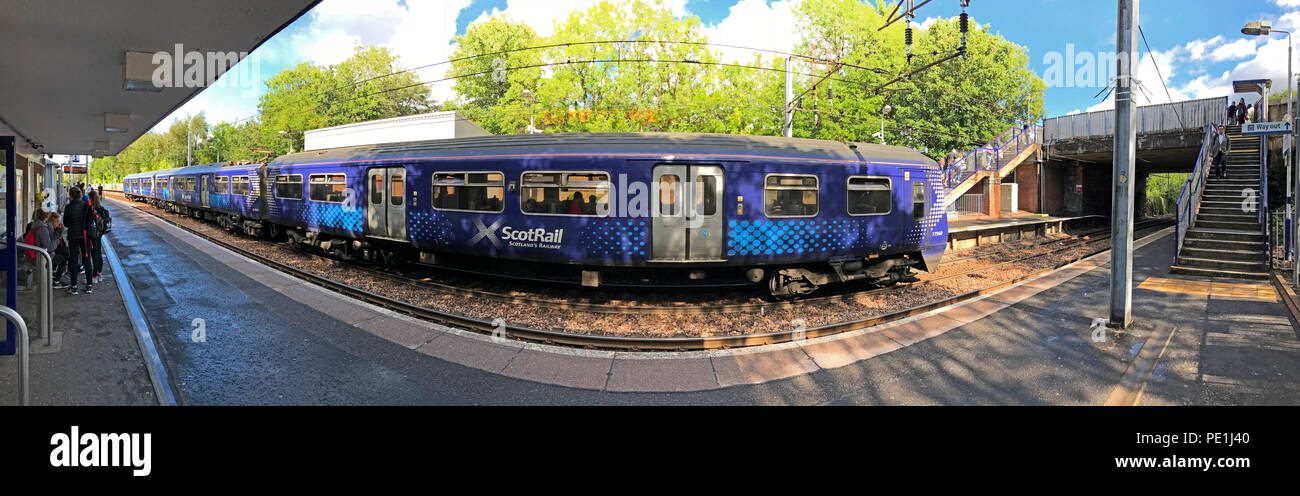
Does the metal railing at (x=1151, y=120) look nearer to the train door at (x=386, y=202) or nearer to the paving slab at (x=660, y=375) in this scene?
the paving slab at (x=660, y=375)

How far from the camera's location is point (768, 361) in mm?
6121

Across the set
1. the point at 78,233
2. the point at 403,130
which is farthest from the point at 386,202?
the point at 403,130

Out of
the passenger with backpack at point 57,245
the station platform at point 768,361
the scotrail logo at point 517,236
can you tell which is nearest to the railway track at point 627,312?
the station platform at point 768,361

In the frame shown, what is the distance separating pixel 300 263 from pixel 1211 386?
15566 mm

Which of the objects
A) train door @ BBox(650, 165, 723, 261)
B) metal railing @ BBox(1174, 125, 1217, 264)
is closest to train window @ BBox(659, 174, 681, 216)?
train door @ BBox(650, 165, 723, 261)

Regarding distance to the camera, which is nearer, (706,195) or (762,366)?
(762,366)

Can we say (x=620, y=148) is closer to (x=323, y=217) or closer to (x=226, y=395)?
(x=226, y=395)

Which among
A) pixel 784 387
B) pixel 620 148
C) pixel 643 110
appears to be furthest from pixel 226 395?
pixel 643 110

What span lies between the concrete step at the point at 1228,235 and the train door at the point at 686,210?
42.6 feet

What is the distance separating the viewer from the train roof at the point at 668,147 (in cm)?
877

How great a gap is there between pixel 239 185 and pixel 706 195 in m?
17.9

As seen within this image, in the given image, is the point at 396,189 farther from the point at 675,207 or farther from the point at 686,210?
the point at 686,210

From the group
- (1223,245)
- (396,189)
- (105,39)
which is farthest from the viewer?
(1223,245)
